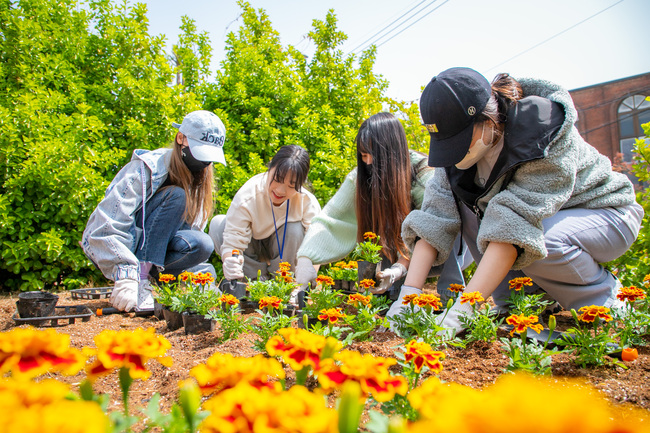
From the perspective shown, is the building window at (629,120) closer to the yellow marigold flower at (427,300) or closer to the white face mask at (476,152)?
the white face mask at (476,152)

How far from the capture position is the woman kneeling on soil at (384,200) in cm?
267

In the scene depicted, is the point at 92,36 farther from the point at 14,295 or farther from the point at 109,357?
the point at 109,357

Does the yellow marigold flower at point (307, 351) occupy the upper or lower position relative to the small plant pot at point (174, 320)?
upper

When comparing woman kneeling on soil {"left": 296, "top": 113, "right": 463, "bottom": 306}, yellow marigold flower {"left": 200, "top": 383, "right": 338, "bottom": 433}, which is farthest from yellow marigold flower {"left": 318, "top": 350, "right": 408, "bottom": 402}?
woman kneeling on soil {"left": 296, "top": 113, "right": 463, "bottom": 306}

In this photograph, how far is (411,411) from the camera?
88 cm

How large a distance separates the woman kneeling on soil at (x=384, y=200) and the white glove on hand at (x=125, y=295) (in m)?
0.96

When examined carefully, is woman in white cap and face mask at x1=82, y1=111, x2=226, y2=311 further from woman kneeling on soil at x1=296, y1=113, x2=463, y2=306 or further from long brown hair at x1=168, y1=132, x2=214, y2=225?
woman kneeling on soil at x1=296, y1=113, x2=463, y2=306

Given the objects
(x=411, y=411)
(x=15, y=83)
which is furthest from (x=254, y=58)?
(x=411, y=411)

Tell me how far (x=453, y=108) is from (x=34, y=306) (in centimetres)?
229

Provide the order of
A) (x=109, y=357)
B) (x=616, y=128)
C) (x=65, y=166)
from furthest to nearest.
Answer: (x=616, y=128)
(x=65, y=166)
(x=109, y=357)

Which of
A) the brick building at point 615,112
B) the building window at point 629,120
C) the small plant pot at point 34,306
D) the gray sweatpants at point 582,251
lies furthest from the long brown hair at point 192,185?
the building window at point 629,120

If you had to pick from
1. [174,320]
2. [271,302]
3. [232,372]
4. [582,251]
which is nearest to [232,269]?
[174,320]

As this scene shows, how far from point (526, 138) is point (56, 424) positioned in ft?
5.75

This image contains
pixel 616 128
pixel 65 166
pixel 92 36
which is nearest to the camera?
pixel 65 166
